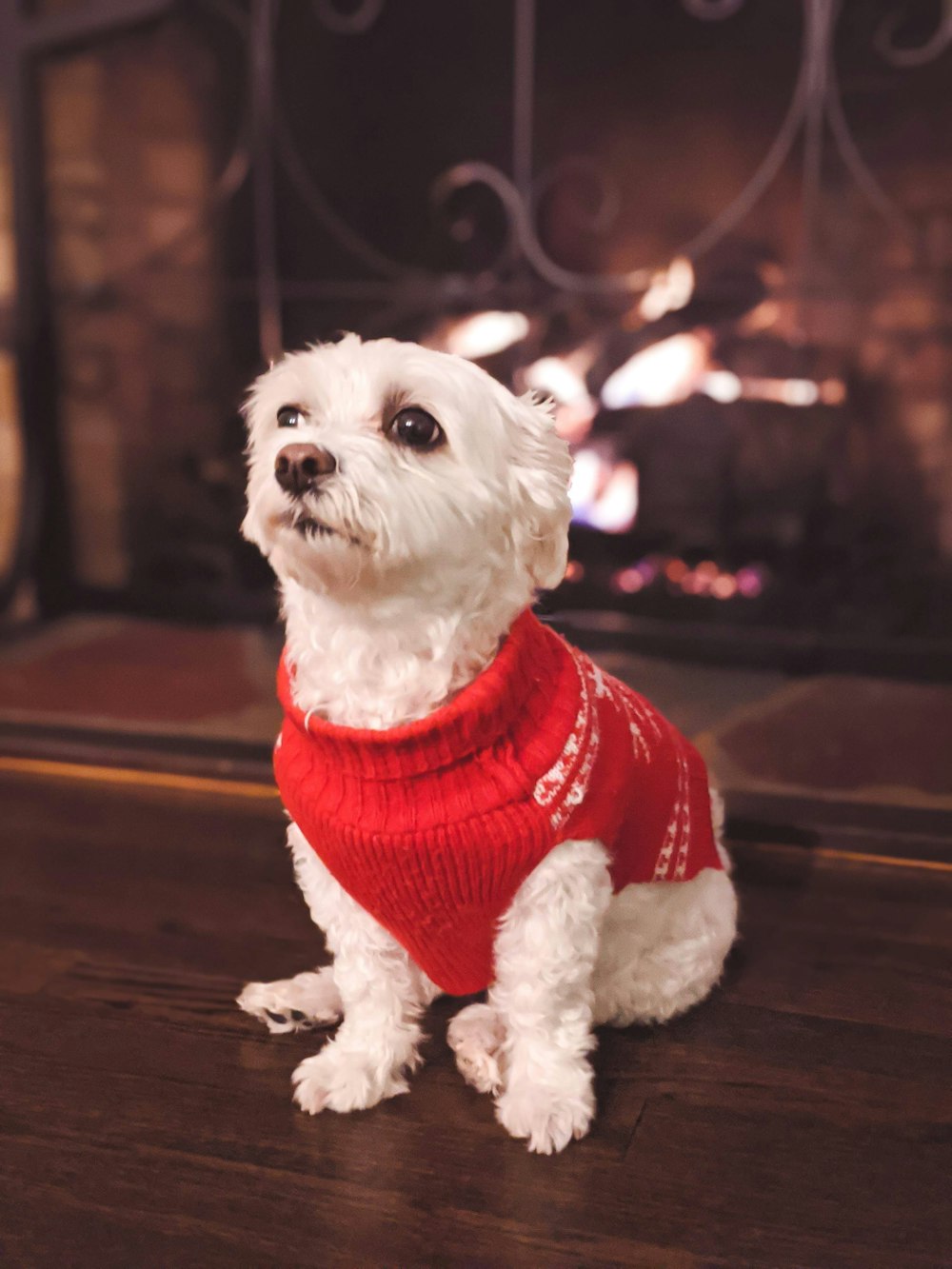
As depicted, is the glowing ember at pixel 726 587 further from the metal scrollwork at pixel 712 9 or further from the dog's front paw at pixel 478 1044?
the dog's front paw at pixel 478 1044

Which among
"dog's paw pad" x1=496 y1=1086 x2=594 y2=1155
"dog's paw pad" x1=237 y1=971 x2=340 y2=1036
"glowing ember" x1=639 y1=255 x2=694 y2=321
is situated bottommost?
"dog's paw pad" x1=237 y1=971 x2=340 y2=1036

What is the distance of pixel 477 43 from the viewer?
266 cm

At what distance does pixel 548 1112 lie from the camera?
4.04ft

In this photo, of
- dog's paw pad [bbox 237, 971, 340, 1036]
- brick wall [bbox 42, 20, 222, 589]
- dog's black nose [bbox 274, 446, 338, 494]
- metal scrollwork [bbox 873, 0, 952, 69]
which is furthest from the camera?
brick wall [bbox 42, 20, 222, 589]

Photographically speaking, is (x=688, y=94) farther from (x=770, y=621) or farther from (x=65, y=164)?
(x=65, y=164)

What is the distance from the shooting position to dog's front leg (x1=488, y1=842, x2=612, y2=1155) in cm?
120

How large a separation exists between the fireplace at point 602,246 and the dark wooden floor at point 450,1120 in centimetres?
113

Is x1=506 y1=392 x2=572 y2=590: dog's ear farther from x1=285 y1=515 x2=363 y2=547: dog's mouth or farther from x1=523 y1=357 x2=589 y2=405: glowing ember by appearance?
x1=523 y1=357 x2=589 y2=405: glowing ember

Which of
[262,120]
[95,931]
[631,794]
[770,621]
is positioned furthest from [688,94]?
[95,931]

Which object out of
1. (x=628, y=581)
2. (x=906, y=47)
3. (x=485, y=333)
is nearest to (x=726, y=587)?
(x=628, y=581)

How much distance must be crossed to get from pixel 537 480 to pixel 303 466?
23 cm

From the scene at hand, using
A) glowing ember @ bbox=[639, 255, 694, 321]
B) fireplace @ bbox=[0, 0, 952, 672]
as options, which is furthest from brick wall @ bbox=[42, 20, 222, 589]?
glowing ember @ bbox=[639, 255, 694, 321]

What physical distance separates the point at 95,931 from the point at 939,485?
1.97 meters

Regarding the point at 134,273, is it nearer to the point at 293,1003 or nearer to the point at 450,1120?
the point at 293,1003
